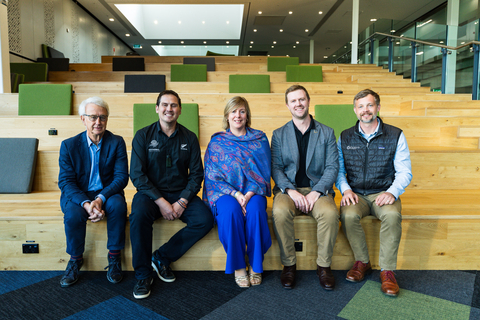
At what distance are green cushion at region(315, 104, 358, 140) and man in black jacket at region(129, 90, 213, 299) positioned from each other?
1.19 m

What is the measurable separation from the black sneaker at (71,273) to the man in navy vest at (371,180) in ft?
4.44

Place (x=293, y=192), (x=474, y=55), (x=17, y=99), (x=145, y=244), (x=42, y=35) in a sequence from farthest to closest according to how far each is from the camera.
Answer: (x=42, y=35), (x=474, y=55), (x=17, y=99), (x=293, y=192), (x=145, y=244)

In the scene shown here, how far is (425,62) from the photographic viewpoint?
489 centimetres

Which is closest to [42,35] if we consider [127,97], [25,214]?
[127,97]

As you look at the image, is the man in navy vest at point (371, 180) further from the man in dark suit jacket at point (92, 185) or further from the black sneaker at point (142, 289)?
the man in dark suit jacket at point (92, 185)

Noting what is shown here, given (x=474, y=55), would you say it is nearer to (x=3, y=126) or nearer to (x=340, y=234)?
(x=340, y=234)

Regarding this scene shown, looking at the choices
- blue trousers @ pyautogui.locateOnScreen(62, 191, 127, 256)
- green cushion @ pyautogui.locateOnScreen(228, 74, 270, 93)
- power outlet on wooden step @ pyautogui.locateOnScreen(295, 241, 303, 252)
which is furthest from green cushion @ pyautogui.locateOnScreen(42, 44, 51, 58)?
power outlet on wooden step @ pyautogui.locateOnScreen(295, 241, 303, 252)

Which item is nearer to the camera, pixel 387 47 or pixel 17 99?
pixel 17 99

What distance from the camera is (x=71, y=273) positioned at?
1.47 metres

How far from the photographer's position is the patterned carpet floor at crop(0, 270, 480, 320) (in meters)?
1.23

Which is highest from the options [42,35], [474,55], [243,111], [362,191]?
[42,35]

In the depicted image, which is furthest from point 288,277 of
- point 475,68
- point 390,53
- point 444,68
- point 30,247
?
point 390,53

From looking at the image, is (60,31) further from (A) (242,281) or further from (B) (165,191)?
(A) (242,281)

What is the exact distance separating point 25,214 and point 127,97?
1.77 metres
